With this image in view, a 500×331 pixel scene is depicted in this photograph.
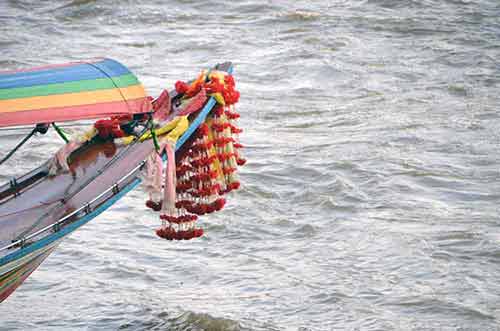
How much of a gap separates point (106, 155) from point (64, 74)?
2.97 ft

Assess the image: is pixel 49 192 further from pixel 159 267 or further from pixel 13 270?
pixel 159 267

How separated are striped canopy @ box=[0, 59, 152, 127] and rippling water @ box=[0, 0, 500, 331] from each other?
1.72 m

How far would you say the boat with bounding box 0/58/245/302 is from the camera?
5.60 metres

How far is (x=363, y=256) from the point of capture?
312 inches

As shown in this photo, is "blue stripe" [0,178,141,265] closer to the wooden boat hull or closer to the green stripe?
the wooden boat hull

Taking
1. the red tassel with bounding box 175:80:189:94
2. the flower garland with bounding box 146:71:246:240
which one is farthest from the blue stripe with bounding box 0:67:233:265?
the red tassel with bounding box 175:80:189:94

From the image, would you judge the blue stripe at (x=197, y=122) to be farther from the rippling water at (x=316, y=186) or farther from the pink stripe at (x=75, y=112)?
the rippling water at (x=316, y=186)

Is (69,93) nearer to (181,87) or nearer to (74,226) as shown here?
(74,226)


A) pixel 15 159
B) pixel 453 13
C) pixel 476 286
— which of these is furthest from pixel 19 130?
pixel 453 13

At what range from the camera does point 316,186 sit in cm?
958

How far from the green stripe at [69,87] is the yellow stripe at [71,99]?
28mm

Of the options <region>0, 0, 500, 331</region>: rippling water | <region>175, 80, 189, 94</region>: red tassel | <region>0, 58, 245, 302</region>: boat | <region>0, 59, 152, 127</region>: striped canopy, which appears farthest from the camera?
<region>175, 80, 189, 94</region>: red tassel

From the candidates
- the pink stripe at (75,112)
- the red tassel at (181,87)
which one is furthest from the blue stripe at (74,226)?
the red tassel at (181,87)

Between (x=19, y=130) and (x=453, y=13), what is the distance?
8123mm
